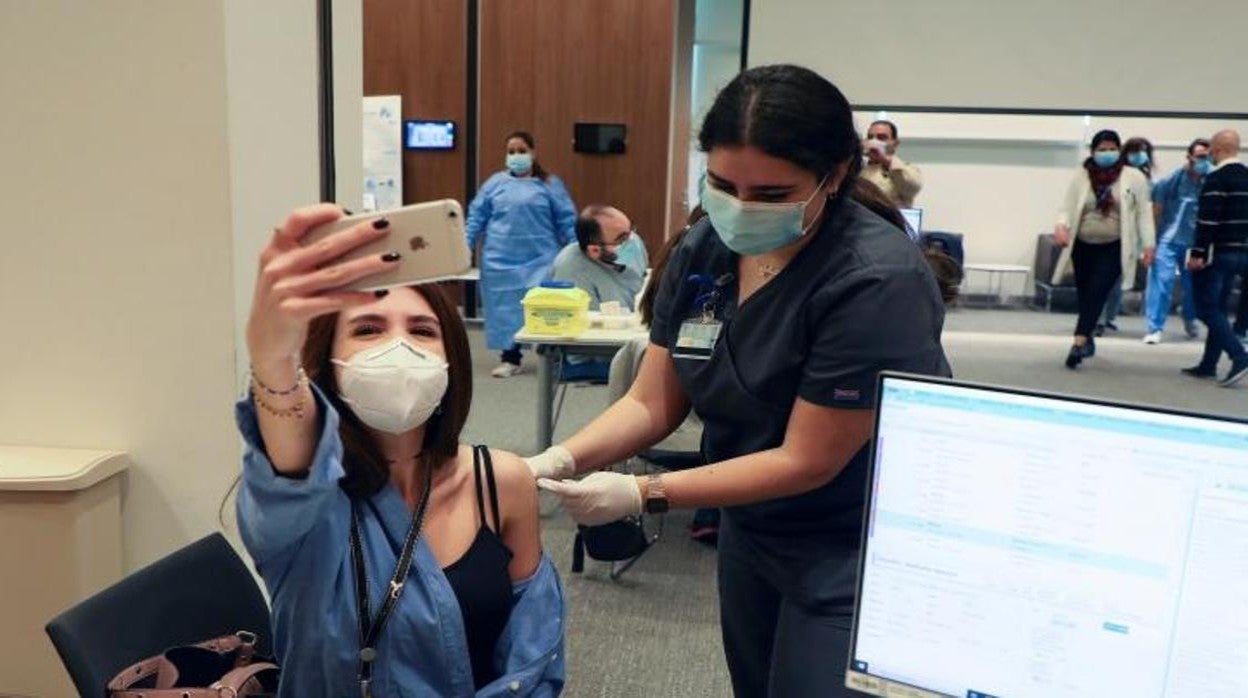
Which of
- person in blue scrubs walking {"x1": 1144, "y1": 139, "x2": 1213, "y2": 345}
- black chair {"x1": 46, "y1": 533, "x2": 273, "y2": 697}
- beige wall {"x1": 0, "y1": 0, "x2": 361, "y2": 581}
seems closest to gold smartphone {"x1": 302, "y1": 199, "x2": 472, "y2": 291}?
black chair {"x1": 46, "y1": 533, "x2": 273, "y2": 697}

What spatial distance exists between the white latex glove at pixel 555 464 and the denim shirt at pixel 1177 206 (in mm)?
7031

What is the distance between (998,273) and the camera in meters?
9.91

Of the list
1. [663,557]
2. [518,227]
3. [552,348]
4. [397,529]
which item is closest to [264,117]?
[397,529]

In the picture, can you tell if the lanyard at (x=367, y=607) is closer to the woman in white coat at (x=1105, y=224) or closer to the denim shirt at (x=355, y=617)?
the denim shirt at (x=355, y=617)

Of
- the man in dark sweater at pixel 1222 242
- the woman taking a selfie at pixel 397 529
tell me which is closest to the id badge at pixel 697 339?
the woman taking a selfie at pixel 397 529

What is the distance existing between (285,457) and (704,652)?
198 cm

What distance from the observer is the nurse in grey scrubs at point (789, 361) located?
1270mm

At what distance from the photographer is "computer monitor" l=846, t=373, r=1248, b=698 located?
798 mm

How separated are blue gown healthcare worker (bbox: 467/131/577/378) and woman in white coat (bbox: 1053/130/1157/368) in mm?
3138

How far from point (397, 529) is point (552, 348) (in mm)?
2485

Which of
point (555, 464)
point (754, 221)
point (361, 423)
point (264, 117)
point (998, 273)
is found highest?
point (264, 117)

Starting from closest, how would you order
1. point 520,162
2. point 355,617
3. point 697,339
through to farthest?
point 355,617, point 697,339, point 520,162

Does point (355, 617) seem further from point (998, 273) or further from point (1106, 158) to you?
point (998, 273)

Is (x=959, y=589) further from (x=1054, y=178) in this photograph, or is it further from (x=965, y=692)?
(x=1054, y=178)
